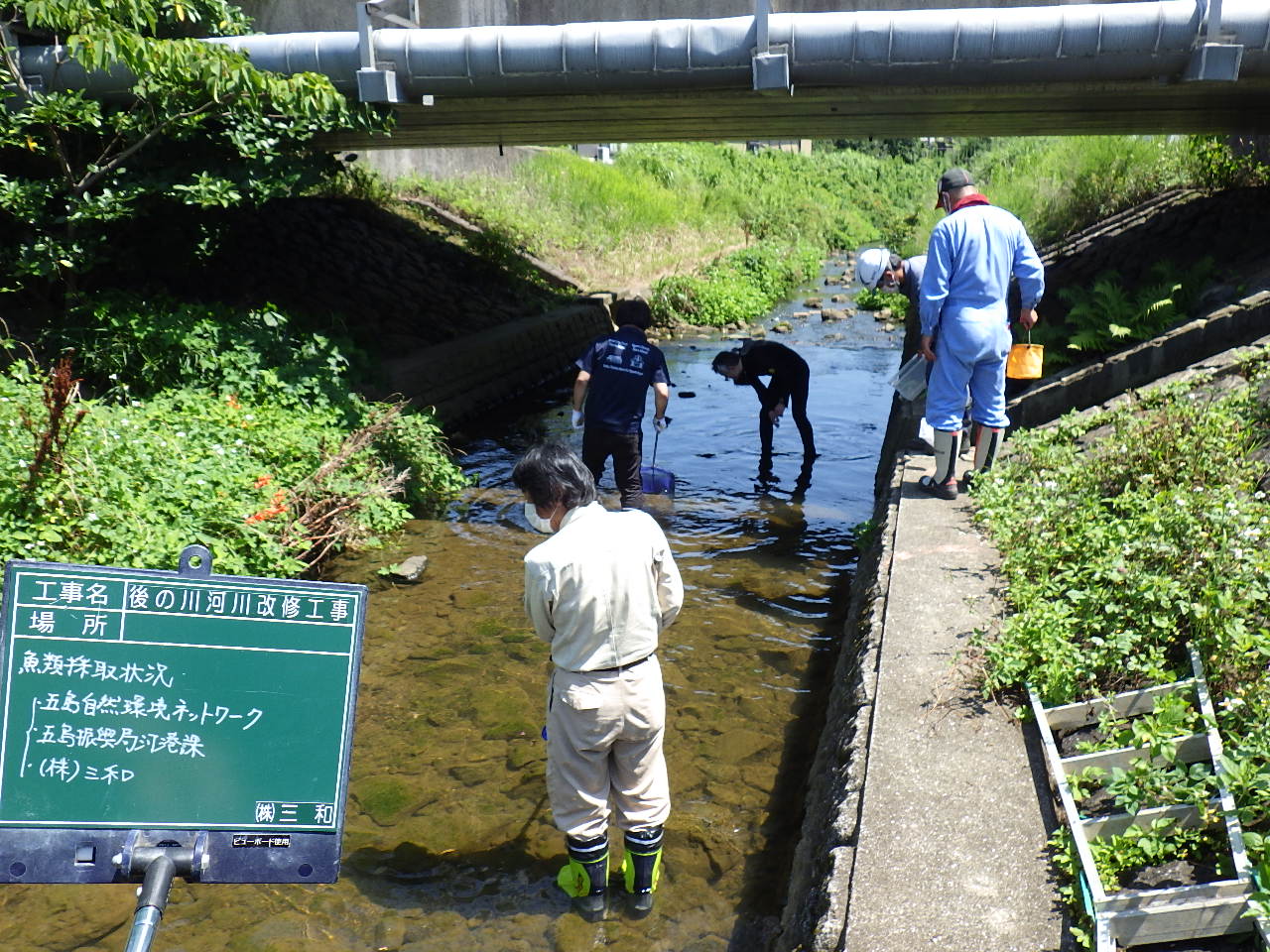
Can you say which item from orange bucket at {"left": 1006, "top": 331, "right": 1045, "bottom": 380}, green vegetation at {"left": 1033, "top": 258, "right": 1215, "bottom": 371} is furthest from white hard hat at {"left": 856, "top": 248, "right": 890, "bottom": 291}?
green vegetation at {"left": 1033, "top": 258, "right": 1215, "bottom": 371}

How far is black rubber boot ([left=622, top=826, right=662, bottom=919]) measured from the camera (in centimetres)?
430

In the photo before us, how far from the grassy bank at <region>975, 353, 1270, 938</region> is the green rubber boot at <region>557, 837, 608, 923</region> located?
1775 mm

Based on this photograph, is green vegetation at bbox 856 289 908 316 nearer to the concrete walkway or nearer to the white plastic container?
the white plastic container

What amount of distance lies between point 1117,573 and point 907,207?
51260 mm

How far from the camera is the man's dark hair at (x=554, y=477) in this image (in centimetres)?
396

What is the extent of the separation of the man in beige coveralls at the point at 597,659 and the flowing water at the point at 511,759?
35 centimetres

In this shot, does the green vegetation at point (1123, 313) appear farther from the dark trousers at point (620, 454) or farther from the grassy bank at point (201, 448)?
the grassy bank at point (201, 448)

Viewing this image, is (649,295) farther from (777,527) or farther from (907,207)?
(907,207)

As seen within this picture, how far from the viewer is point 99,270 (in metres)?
12.4

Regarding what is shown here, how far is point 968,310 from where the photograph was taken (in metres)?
6.86

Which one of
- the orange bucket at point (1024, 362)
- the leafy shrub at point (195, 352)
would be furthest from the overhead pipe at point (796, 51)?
the orange bucket at point (1024, 362)

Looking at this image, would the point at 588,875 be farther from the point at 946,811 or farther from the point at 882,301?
the point at 882,301

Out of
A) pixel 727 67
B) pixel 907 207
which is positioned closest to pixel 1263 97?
pixel 727 67

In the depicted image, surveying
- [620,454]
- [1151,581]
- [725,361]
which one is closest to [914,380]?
[620,454]
